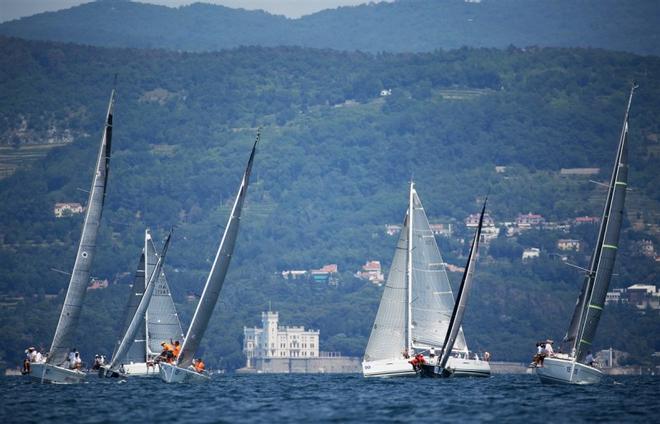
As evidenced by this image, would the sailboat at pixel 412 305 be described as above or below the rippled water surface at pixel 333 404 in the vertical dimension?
above

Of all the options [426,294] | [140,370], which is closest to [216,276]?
[426,294]

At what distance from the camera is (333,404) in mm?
75938

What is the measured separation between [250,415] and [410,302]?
3102 cm

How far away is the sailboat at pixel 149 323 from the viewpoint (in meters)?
106

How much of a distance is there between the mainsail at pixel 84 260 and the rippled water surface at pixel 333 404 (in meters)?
2.74

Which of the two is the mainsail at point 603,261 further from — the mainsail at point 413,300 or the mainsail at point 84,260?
the mainsail at point 84,260

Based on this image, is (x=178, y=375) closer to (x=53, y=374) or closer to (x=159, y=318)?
(x=53, y=374)

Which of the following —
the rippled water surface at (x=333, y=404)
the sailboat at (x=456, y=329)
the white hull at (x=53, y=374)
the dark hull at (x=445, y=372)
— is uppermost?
the sailboat at (x=456, y=329)

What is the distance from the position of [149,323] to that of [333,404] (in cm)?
3689

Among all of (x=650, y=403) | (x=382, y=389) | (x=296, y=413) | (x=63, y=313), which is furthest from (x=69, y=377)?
(x=650, y=403)

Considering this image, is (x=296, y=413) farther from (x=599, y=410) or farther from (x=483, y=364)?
(x=483, y=364)

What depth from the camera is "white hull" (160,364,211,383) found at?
85.8m

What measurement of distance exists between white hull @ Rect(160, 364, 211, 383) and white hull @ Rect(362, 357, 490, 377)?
45.1 feet

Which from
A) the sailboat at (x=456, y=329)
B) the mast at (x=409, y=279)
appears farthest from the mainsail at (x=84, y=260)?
the mast at (x=409, y=279)
